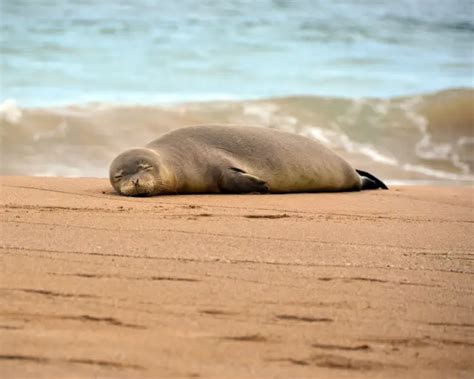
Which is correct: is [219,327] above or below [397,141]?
above

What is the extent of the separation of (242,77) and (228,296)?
557 inches

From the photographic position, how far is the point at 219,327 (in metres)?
2.91

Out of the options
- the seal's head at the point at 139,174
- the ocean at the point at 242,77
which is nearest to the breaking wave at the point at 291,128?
the ocean at the point at 242,77

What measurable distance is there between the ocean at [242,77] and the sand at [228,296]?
4822mm

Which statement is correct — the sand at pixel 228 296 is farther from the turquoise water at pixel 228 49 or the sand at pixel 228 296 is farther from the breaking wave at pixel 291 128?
the turquoise water at pixel 228 49

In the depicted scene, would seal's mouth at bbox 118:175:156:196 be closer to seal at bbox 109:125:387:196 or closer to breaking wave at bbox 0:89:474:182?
seal at bbox 109:125:387:196

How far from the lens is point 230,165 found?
6691mm

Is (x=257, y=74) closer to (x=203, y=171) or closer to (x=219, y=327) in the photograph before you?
(x=203, y=171)

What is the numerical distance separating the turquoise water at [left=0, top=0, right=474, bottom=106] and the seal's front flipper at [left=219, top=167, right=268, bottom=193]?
706cm

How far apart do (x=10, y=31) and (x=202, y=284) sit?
1933 centimetres

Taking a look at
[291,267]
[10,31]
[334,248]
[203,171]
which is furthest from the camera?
[10,31]

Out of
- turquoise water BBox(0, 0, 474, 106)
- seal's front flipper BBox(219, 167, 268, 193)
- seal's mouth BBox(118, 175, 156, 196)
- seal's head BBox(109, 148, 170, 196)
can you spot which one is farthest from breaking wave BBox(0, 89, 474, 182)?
seal's mouth BBox(118, 175, 156, 196)

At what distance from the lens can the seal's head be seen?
20.2 feet

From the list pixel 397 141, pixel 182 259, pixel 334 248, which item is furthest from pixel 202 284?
pixel 397 141
